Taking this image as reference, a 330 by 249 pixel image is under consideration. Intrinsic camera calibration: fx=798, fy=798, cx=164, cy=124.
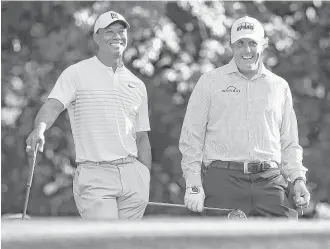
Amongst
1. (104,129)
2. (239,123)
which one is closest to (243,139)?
(239,123)

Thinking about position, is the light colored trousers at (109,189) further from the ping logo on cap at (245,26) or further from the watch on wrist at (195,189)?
the ping logo on cap at (245,26)

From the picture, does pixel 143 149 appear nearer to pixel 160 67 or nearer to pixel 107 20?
pixel 107 20

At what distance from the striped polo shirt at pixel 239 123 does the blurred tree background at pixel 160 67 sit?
4.87 meters

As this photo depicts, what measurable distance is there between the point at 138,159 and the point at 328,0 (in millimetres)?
5926

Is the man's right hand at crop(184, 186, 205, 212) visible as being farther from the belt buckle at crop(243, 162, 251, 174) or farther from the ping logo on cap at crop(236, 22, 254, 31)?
the ping logo on cap at crop(236, 22, 254, 31)

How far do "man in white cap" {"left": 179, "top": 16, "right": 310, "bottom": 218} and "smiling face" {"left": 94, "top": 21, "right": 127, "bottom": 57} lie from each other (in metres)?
0.43

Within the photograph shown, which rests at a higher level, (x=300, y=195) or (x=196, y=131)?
(x=196, y=131)

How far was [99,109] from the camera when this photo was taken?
365 cm

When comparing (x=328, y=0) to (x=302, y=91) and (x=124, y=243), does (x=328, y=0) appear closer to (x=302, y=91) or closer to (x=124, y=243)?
(x=302, y=91)

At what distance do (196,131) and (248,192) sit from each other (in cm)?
38

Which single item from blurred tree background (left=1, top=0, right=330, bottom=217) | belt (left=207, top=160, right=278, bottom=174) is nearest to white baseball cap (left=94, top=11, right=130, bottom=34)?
belt (left=207, top=160, right=278, bottom=174)

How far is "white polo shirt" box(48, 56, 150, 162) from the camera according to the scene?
3.64m

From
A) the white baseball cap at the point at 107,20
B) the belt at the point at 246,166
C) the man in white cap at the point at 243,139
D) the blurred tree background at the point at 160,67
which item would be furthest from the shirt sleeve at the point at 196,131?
the blurred tree background at the point at 160,67

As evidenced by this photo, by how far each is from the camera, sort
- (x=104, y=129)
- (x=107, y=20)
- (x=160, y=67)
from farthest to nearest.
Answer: (x=160, y=67) < (x=107, y=20) < (x=104, y=129)
